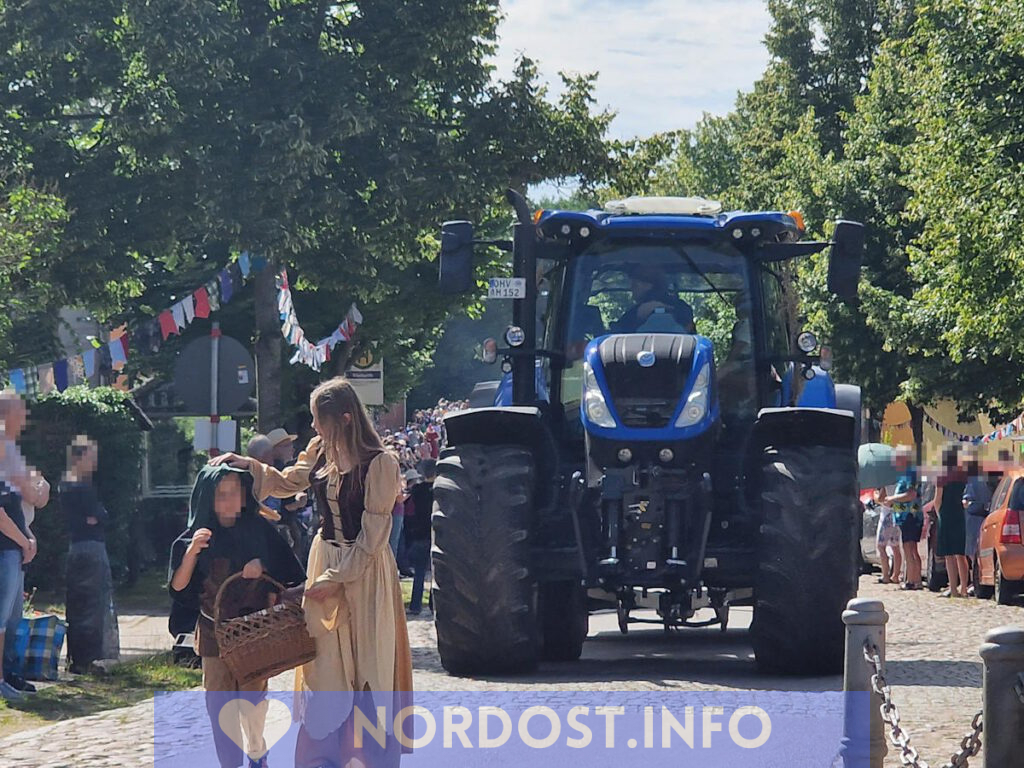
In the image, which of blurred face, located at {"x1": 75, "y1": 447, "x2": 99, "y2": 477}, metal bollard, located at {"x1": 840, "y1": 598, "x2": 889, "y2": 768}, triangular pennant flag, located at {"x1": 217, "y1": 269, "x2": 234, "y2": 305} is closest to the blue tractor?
blurred face, located at {"x1": 75, "y1": 447, "x2": 99, "y2": 477}

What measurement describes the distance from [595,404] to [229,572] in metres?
3.95

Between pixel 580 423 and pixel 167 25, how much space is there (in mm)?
12558

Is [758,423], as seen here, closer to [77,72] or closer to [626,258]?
[626,258]

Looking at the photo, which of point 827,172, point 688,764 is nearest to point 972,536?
point 688,764

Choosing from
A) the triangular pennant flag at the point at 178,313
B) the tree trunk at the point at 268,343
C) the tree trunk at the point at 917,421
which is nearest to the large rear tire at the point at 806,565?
the triangular pennant flag at the point at 178,313

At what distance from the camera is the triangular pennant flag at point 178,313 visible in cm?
2333

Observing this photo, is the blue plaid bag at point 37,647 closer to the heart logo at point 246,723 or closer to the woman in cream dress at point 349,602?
the heart logo at point 246,723

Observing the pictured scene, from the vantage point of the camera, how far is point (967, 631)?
604 inches

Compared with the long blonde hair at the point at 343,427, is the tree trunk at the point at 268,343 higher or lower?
higher

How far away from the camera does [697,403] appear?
1143 cm

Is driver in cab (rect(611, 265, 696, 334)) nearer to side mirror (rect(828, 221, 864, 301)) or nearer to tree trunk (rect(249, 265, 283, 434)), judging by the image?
side mirror (rect(828, 221, 864, 301))

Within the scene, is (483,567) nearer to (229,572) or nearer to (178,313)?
(229,572)

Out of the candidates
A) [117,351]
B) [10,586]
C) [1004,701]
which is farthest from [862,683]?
[117,351]

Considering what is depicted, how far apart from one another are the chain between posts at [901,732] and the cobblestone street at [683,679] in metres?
1.28
